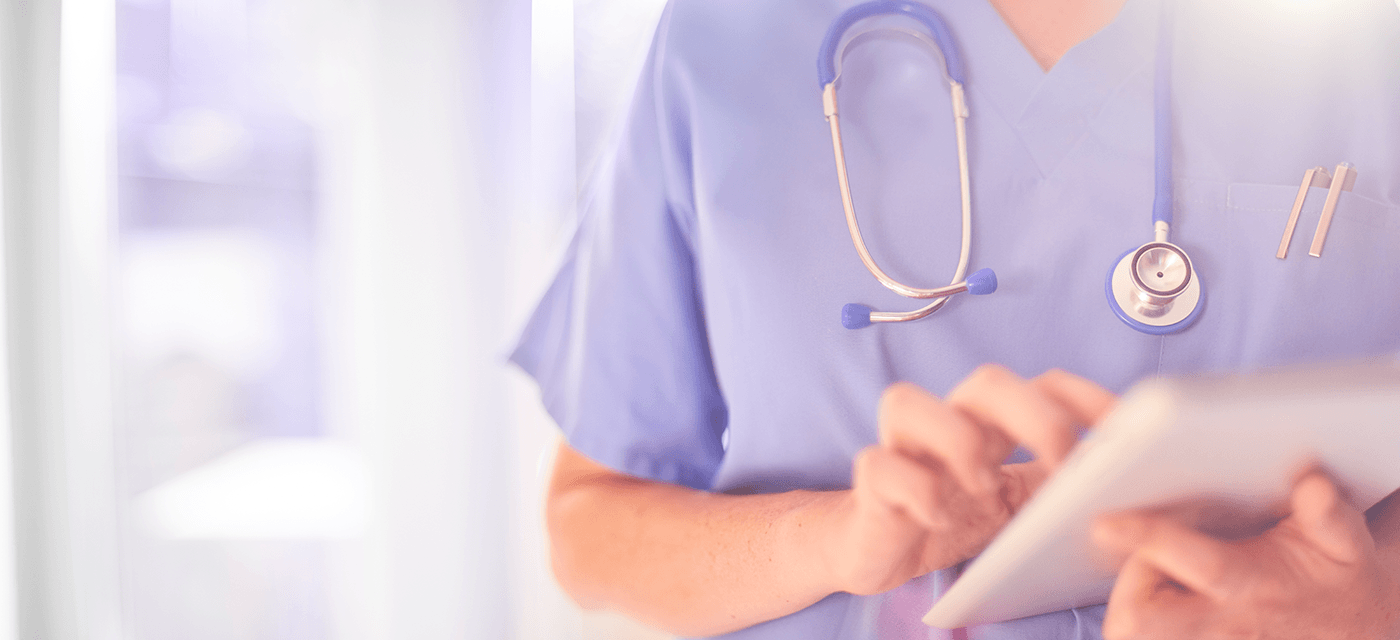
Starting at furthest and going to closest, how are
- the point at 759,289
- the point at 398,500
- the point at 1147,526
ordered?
the point at 398,500
the point at 759,289
the point at 1147,526

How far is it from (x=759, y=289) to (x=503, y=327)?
2.47 ft

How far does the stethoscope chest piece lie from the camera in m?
0.51

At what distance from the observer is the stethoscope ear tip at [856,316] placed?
52 centimetres

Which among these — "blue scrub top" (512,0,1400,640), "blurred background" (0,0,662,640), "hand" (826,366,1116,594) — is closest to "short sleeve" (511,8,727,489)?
"blue scrub top" (512,0,1400,640)

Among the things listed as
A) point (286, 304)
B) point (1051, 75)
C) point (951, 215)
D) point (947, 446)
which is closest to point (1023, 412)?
A: point (947, 446)

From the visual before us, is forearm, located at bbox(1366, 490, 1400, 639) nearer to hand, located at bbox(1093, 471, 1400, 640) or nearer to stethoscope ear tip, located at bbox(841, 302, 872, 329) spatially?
hand, located at bbox(1093, 471, 1400, 640)

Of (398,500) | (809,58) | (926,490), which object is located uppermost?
(809,58)

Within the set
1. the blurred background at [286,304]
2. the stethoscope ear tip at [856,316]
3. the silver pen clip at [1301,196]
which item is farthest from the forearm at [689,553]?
the blurred background at [286,304]

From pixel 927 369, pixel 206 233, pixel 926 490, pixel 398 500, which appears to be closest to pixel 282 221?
pixel 206 233

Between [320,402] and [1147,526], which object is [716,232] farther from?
[320,402]

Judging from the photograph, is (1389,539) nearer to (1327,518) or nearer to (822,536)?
(1327,518)

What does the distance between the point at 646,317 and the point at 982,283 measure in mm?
243

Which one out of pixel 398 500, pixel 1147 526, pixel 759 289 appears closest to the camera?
pixel 1147 526

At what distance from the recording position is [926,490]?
345mm
